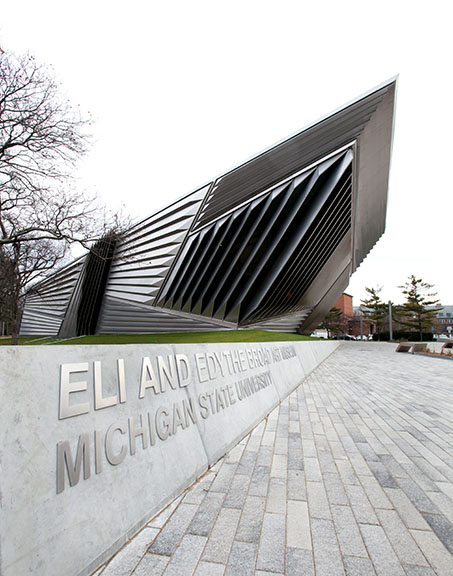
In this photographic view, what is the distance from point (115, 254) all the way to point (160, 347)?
2071cm

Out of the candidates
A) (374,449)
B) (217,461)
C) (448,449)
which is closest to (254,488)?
(217,461)

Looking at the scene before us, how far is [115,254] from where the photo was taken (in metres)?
22.6

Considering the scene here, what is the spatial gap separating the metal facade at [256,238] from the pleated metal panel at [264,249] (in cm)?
5

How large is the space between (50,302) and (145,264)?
46.0ft

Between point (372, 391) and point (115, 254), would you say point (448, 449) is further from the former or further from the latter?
point (115, 254)

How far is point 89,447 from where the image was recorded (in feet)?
7.11

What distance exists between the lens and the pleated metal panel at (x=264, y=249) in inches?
534

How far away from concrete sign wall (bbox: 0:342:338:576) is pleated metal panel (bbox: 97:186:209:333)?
13.0m

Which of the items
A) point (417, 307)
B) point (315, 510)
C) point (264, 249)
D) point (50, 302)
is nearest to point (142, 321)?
point (264, 249)

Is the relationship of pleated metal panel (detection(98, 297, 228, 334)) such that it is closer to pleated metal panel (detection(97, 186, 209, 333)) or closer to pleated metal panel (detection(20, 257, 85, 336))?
pleated metal panel (detection(97, 186, 209, 333))

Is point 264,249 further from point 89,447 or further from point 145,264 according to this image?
point 89,447

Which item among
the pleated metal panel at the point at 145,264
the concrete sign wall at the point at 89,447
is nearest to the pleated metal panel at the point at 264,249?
the pleated metal panel at the point at 145,264

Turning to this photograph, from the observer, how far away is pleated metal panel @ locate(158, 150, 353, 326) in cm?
1355

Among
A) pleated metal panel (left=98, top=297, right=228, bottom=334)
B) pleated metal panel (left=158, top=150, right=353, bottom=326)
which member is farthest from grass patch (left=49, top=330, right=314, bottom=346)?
pleated metal panel (left=158, top=150, right=353, bottom=326)
